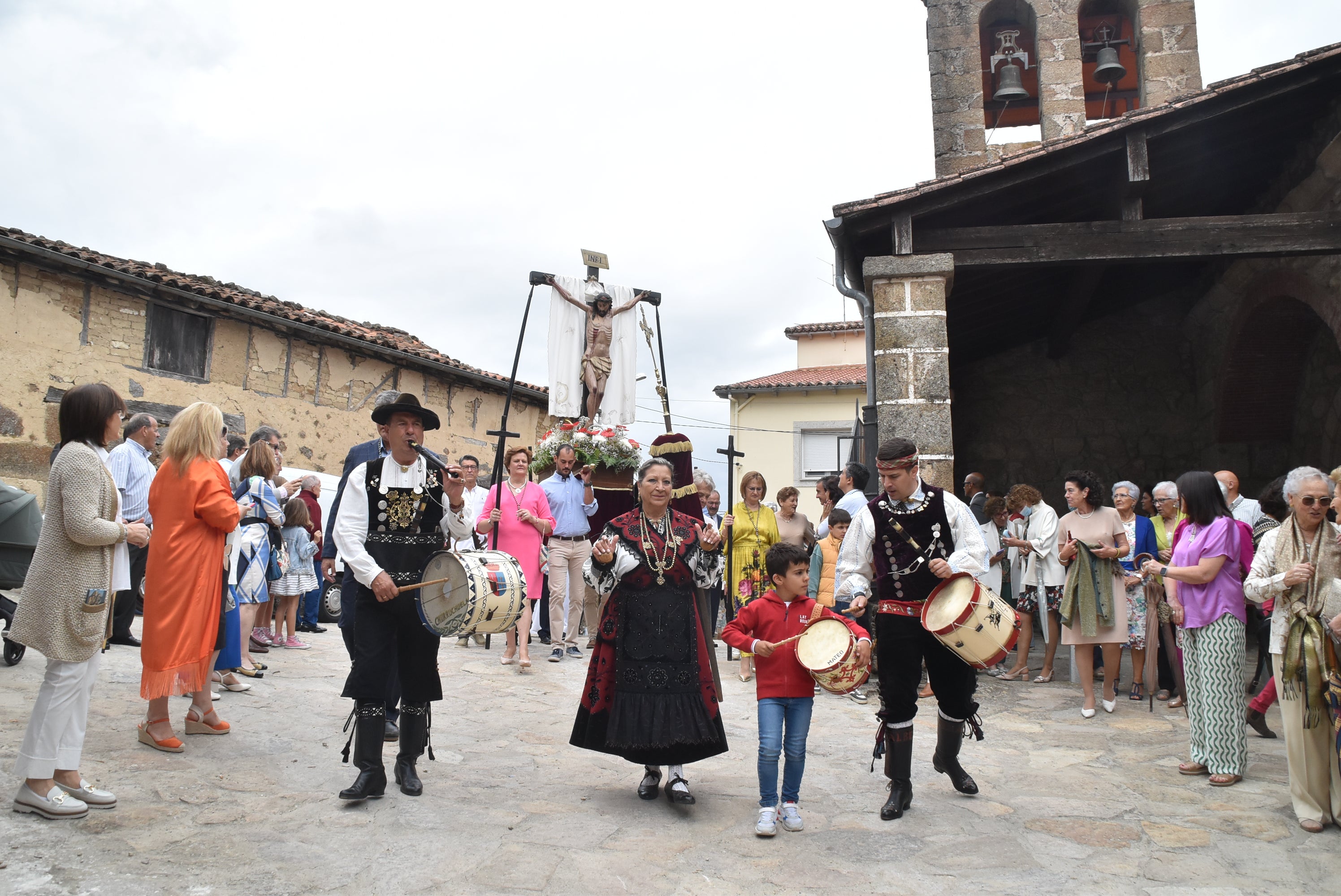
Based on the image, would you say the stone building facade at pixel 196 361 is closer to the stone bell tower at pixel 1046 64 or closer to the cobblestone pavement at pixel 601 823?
the cobblestone pavement at pixel 601 823

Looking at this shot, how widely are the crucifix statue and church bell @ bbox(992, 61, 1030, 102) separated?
5.47 metres

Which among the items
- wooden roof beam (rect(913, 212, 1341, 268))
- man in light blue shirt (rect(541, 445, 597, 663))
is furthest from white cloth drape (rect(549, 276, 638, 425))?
wooden roof beam (rect(913, 212, 1341, 268))

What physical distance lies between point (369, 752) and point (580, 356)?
653 cm

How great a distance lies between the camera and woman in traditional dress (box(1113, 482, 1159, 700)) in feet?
23.3

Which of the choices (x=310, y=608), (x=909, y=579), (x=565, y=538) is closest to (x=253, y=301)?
(x=310, y=608)

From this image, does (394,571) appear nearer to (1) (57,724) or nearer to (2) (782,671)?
(1) (57,724)

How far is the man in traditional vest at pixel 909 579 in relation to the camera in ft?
14.4

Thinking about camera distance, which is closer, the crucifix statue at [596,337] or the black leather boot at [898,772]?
the black leather boot at [898,772]

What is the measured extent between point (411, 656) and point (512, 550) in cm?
368

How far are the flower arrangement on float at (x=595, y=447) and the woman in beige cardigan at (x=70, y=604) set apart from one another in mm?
5261

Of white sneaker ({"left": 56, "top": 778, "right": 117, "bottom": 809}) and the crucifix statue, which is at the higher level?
the crucifix statue

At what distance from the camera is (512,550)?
7.95m

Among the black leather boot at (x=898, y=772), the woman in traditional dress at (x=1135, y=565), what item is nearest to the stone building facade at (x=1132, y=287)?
the woman in traditional dress at (x=1135, y=565)

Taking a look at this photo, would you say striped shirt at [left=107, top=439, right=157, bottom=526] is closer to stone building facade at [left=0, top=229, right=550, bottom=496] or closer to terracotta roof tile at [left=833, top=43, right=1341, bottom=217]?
terracotta roof tile at [left=833, top=43, right=1341, bottom=217]
